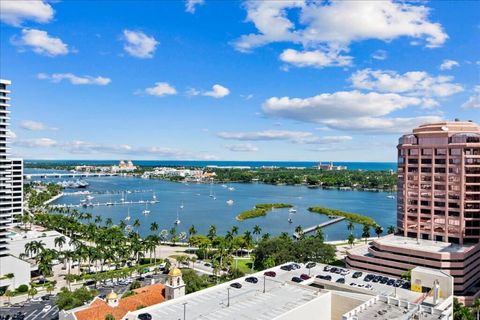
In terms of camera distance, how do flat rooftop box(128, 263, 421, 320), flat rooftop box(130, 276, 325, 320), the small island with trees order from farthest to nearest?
the small island with trees, flat rooftop box(128, 263, 421, 320), flat rooftop box(130, 276, 325, 320)

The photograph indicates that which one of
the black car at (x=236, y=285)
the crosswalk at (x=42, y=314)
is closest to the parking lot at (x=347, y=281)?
the black car at (x=236, y=285)

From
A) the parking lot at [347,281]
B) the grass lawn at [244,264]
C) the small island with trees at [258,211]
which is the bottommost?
the grass lawn at [244,264]

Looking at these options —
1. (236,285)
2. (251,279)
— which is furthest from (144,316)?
(251,279)

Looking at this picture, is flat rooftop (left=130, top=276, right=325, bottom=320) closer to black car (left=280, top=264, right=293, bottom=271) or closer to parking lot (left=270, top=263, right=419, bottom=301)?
parking lot (left=270, top=263, right=419, bottom=301)

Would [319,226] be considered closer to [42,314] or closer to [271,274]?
[271,274]

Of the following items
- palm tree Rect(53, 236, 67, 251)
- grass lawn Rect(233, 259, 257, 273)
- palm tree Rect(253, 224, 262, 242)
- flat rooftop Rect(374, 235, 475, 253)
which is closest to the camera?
flat rooftop Rect(374, 235, 475, 253)

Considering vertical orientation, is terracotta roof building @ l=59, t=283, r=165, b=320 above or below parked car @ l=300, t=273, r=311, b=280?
below

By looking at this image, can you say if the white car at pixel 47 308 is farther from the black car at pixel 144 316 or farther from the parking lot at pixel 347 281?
the parking lot at pixel 347 281

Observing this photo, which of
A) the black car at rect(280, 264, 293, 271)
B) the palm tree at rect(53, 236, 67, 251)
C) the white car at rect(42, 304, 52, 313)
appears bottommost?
the white car at rect(42, 304, 52, 313)

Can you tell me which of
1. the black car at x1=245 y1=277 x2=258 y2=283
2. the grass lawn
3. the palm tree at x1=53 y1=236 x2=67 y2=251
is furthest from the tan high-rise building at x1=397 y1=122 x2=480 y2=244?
the palm tree at x1=53 y1=236 x2=67 y2=251

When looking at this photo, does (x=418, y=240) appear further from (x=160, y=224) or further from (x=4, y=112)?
(x=160, y=224)

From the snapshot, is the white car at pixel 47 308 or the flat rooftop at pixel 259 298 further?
the white car at pixel 47 308
